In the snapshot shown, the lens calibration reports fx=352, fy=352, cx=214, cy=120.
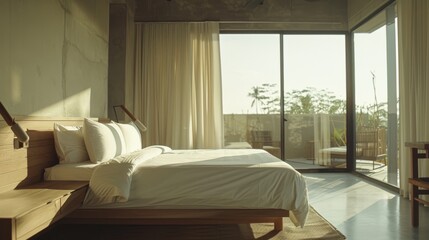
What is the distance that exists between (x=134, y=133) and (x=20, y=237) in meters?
2.31

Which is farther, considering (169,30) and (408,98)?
(169,30)

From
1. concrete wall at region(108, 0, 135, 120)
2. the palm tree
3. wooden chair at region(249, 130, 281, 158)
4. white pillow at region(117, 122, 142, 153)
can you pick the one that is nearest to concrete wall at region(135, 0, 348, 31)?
concrete wall at region(108, 0, 135, 120)

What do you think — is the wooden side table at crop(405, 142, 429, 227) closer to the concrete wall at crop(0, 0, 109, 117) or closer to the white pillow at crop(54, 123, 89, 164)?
the white pillow at crop(54, 123, 89, 164)

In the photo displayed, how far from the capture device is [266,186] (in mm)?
2686

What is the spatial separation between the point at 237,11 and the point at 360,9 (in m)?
1.96

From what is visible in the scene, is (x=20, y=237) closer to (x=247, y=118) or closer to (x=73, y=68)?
(x=73, y=68)

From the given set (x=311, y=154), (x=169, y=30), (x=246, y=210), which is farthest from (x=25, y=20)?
(x=311, y=154)

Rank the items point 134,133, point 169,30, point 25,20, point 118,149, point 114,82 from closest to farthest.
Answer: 1. point 25,20
2. point 118,149
3. point 134,133
4. point 114,82
5. point 169,30

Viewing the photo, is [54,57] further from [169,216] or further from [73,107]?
[169,216]

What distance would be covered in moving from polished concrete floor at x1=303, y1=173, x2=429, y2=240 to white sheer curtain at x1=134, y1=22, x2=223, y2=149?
6.57 feet

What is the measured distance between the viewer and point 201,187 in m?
2.66

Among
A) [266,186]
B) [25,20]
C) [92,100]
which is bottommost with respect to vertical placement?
[266,186]

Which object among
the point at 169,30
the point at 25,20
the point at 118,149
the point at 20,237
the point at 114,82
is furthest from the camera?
the point at 169,30

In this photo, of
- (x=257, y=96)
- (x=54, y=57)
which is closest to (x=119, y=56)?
(x=54, y=57)
